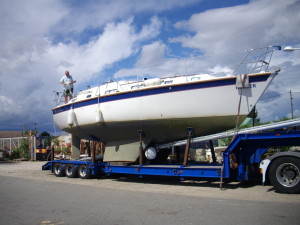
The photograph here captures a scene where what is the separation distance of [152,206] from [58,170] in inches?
303

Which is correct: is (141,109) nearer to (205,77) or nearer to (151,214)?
(205,77)

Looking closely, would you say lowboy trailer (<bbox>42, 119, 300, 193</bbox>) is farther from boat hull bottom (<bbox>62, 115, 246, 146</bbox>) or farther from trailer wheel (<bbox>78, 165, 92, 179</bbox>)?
trailer wheel (<bbox>78, 165, 92, 179</bbox>)

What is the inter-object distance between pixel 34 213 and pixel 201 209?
3.12m

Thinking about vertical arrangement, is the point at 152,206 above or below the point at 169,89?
below

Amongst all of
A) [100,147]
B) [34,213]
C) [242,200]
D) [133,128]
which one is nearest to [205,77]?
[133,128]

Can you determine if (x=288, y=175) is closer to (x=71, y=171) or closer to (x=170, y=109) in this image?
(x=170, y=109)

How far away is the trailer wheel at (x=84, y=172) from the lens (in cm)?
1163

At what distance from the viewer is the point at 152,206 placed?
6371mm

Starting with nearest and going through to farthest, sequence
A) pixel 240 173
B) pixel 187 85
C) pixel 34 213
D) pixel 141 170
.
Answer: pixel 34 213
pixel 240 173
pixel 187 85
pixel 141 170

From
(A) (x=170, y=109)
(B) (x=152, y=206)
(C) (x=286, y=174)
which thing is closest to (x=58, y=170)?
(A) (x=170, y=109)

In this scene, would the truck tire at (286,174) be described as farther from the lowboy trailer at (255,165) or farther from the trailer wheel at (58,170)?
the trailer wheel at (58,170)

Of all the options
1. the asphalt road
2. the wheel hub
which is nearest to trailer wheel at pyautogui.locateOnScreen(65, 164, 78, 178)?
the asphalt road

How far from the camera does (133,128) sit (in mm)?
10586

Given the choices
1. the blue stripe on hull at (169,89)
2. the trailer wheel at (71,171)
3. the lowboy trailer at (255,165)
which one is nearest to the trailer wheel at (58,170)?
the trailer wheel at (71,171)
